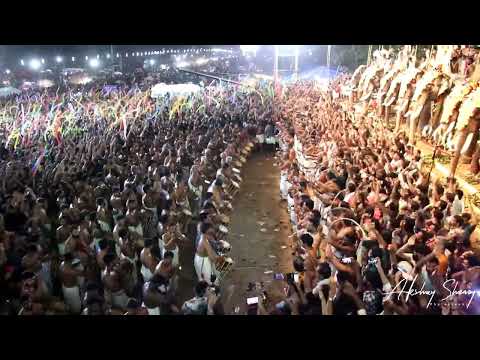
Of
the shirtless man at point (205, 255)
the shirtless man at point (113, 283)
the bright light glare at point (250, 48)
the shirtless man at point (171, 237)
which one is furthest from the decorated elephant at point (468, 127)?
the bright light glare at point (250, 48)

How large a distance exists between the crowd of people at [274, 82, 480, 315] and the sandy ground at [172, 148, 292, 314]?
1.80ft

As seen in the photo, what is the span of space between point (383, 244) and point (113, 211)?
12.2ft

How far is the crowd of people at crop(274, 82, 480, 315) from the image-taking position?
370cm

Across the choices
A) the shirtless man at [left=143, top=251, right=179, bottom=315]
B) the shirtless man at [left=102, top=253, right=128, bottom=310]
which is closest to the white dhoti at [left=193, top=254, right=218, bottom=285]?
the shirtless man at [left=143, top=251, right=179, bottom=315]

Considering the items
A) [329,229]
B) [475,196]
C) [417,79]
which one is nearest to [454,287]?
[329,229]

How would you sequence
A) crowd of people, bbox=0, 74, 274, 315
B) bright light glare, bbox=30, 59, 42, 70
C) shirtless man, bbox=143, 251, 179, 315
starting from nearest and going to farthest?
shirtless man, bbox=143, 251, 179, 315 → crowd of people, bbox=0, 74, 274, 315 → bright light glare, bbox=30, 59, 42, 70

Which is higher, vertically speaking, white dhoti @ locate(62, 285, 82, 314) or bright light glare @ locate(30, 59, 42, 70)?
bright light glare @ locate(30, 59, 42, 70)

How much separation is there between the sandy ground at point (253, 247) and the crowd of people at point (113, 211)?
0.25 meters

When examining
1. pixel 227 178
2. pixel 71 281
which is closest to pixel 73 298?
pixel 71 281

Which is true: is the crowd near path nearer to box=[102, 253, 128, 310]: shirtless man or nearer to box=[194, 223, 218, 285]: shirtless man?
box=[194, 223, 218, 285]: shirtless man

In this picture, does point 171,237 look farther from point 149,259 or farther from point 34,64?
point 34,64

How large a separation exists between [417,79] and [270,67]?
29739 mm
